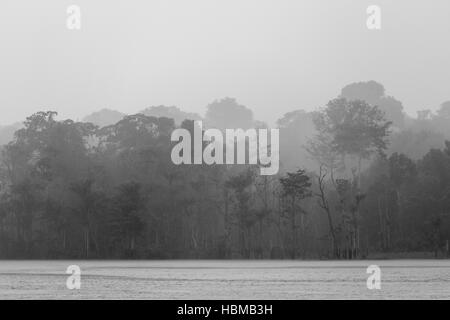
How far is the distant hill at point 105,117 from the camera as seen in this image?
14412 cm

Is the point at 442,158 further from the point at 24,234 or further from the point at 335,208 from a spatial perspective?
the point at 24,234

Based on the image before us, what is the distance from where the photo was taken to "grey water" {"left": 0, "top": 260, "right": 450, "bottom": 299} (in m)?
36.2

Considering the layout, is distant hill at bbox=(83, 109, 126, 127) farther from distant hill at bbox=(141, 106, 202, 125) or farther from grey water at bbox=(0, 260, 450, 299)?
grey water at bbox=(0, 260, 450, 299)

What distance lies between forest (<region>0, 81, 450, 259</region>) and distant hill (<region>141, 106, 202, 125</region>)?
45.1 metres

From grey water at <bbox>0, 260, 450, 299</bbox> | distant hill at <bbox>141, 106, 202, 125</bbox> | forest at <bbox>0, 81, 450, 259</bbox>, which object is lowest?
grey water at <bbox>0, 260, 450, 299</bbox>

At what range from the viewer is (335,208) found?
73.1 metres

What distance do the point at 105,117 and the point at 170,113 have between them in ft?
38.3

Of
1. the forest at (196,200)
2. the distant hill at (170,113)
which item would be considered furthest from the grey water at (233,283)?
the distant hill at (170,113)

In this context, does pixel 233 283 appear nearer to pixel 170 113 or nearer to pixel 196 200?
pixel 196 200

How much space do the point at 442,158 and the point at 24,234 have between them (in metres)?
35.0

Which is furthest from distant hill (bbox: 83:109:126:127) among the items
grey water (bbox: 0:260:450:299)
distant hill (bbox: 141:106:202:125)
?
grey water (bbox: 0:260:450:299)

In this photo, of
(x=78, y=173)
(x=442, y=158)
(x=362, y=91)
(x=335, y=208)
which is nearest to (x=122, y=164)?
(x=78, y=173)

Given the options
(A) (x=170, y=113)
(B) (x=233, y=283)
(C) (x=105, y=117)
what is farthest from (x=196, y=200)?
(C) (x=105, y=117)

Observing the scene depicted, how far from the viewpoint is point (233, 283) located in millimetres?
42562
